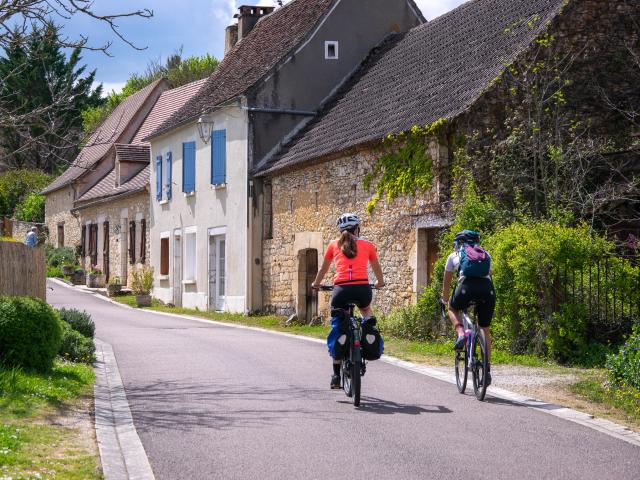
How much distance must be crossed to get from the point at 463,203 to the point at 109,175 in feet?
93.4

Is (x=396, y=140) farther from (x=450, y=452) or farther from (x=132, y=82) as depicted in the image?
(x=132, y=82)

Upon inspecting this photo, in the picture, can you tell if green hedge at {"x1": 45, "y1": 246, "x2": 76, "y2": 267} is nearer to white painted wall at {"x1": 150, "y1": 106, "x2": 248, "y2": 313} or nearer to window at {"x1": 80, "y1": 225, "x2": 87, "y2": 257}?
window at {"x1": 80, "y1": 225, "x2": 87, "y2": 257}

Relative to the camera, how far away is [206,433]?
777 centimetres

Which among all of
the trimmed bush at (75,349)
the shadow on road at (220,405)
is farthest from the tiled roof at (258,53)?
the shadow on road at (220,405)

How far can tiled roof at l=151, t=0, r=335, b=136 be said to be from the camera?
84.4ft

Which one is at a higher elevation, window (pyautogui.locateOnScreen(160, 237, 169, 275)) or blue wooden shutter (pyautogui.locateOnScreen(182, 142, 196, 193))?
blue wooden shutter (pyautogui.locateOnScreen(182, 142, 196, 193))

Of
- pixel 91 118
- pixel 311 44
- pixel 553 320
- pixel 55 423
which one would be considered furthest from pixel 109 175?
pixel 55 423

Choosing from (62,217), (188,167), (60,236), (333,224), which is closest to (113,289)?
(188,167)

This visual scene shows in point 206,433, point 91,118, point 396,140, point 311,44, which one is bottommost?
Result: point 206,433

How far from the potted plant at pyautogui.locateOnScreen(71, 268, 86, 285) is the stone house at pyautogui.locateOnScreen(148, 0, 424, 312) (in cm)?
1100

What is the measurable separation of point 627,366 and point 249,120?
54.2ft

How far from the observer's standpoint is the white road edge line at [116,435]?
251 inches

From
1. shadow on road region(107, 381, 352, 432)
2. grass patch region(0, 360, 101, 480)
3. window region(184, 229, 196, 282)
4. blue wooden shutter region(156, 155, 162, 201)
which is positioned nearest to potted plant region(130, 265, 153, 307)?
window region(184, 229, 196, 282)

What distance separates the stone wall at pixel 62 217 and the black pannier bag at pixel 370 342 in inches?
1441
